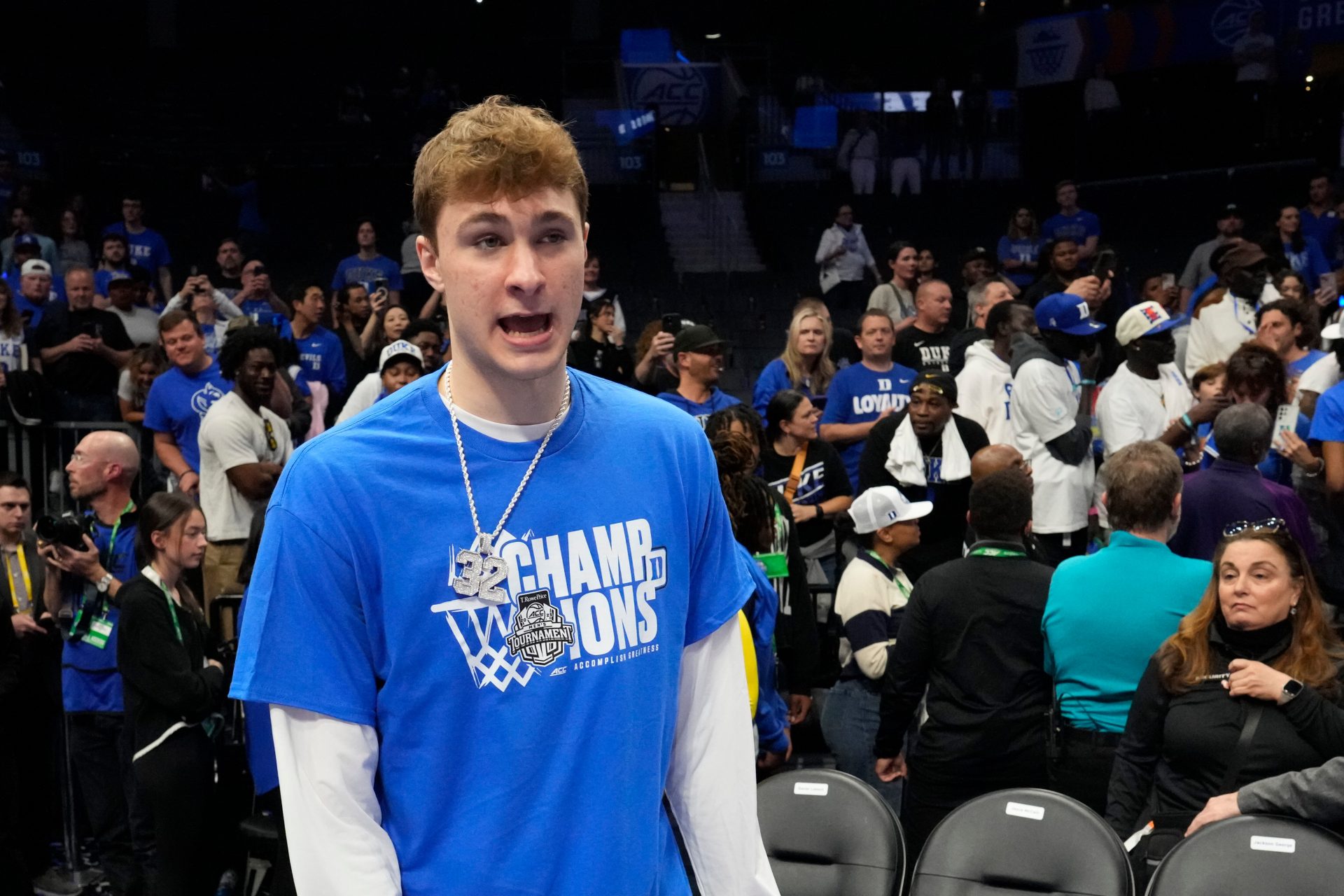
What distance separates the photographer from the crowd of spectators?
4.18 metres

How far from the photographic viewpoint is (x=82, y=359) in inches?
335

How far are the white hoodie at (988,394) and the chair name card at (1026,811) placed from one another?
3377 mm

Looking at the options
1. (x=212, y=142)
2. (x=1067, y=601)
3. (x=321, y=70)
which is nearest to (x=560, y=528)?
(x=1067, y=601)

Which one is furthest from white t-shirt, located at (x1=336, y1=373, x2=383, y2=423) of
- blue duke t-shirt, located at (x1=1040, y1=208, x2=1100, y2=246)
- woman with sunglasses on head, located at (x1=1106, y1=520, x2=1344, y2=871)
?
blue duke t-shirt, located at (x1=1040, y1=208, x2=1100, y2=246)

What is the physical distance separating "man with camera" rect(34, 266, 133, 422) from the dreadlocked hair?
16.2 ft

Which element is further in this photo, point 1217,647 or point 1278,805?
point 1217,647

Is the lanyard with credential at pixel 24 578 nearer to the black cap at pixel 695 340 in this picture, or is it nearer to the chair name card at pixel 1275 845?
the black cap at pixel 695 340

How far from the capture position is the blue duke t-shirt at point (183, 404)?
279 inches

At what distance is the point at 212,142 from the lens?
61.8 feet

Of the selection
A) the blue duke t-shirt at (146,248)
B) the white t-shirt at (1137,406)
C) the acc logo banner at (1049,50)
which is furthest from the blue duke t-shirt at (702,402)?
the acc logo banner at (1049,50)

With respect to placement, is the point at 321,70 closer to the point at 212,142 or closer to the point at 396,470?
the point at 212,142

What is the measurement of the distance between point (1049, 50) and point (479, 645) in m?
16.5

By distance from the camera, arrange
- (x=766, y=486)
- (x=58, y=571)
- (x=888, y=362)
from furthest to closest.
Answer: (x=888, y=362) → (x=58, y=571) → (x=766, y=486)

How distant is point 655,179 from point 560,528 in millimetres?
15486
